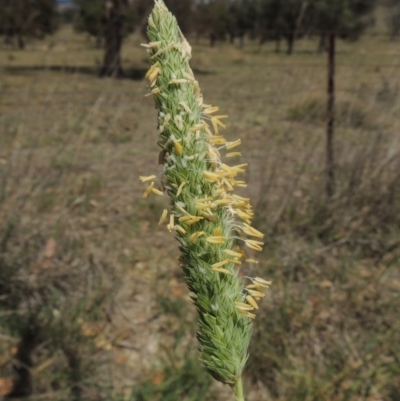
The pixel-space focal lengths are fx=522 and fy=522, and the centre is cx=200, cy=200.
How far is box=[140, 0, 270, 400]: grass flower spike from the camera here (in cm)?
81

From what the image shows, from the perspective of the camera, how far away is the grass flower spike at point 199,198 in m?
0.81

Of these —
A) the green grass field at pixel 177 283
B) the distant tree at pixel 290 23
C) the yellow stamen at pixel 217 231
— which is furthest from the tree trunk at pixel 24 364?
the distant tree at pixel 290 23

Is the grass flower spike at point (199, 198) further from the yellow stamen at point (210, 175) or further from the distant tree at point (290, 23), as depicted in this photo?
the distant tree at point (290, 23)

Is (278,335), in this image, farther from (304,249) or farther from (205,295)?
(205,295)

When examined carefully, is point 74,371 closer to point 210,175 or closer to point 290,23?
point 210,175

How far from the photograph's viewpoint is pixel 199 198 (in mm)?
820

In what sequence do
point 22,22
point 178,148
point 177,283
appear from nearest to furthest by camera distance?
1. point 178,148
2. point 177,283
3. point 22,22

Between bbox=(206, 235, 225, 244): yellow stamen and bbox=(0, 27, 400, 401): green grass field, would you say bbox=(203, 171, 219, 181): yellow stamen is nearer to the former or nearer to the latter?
bbox=(206, 235, 225, 244): yellow stamen

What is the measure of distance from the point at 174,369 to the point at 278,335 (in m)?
0.75

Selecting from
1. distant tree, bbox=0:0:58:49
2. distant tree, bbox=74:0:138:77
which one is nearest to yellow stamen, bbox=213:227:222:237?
distant tree, bbox=0:0:58:49

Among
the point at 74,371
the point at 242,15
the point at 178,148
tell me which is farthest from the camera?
the point at 242,15

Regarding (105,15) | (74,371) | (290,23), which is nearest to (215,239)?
(74,371)

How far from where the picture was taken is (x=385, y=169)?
15.5ft

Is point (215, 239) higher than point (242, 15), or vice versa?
point (215, 239)
